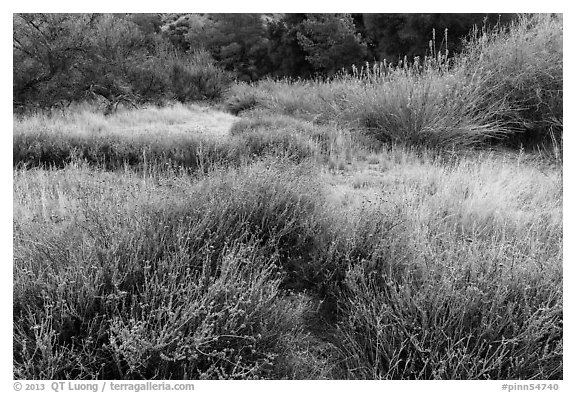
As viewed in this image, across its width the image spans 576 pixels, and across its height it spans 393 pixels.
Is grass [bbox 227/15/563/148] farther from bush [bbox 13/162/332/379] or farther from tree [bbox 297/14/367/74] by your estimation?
tree [bbox 297/14/367/74]

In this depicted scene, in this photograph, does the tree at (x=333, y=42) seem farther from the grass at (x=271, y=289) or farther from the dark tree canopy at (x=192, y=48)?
the grass at (x=271, y=289)

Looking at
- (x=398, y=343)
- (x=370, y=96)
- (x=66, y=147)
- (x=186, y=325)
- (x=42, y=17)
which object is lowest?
(x=398, y=343)

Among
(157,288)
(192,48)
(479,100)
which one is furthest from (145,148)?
(192,48)

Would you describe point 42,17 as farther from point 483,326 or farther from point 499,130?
point 483,326

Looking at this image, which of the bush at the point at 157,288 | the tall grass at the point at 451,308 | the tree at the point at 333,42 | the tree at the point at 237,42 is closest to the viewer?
the bush at the point at 157,288

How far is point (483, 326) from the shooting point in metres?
2.36

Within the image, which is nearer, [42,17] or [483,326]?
[483,326]

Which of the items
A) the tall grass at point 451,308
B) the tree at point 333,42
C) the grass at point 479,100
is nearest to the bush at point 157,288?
the tall grass at point 451,308

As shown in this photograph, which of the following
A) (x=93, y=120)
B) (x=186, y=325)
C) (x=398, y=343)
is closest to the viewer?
(x=186, y=325)

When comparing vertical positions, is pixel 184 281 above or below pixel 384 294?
above

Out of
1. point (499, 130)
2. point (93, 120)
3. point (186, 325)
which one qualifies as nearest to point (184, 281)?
point (186, 325)

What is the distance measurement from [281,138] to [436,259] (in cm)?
367

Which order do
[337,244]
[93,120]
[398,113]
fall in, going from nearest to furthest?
[337,244] → [398,113] → [93,120]

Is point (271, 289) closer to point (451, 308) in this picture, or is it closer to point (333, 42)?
point (451, 308)
